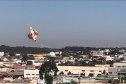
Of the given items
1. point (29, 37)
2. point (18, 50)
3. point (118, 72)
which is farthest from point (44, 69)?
point (18, 50)

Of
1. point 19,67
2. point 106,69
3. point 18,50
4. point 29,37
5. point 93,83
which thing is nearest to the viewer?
point 29,37

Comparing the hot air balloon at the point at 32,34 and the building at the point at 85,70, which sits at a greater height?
the building at the point at 85,70

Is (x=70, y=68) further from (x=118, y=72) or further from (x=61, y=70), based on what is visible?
(x=118, y=72)

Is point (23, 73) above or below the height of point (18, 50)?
below

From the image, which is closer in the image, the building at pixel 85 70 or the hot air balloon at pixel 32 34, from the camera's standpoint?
the hot air balloon at pixel 32 34

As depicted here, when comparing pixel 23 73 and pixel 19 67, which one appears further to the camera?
pixel 19 67

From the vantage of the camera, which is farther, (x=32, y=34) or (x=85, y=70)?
(x=85, y=70)

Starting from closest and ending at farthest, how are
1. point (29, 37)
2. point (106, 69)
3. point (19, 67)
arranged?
point (29, 37) < point (106, 69) < point (19, 67)

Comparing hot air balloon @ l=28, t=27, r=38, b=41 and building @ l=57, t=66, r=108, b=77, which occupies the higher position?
building @ l=57, t=66, r=108, b=77

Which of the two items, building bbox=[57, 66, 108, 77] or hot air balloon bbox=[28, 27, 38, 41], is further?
building bbox=[57, 66, 108, 77]

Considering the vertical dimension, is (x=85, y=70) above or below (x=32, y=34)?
above
